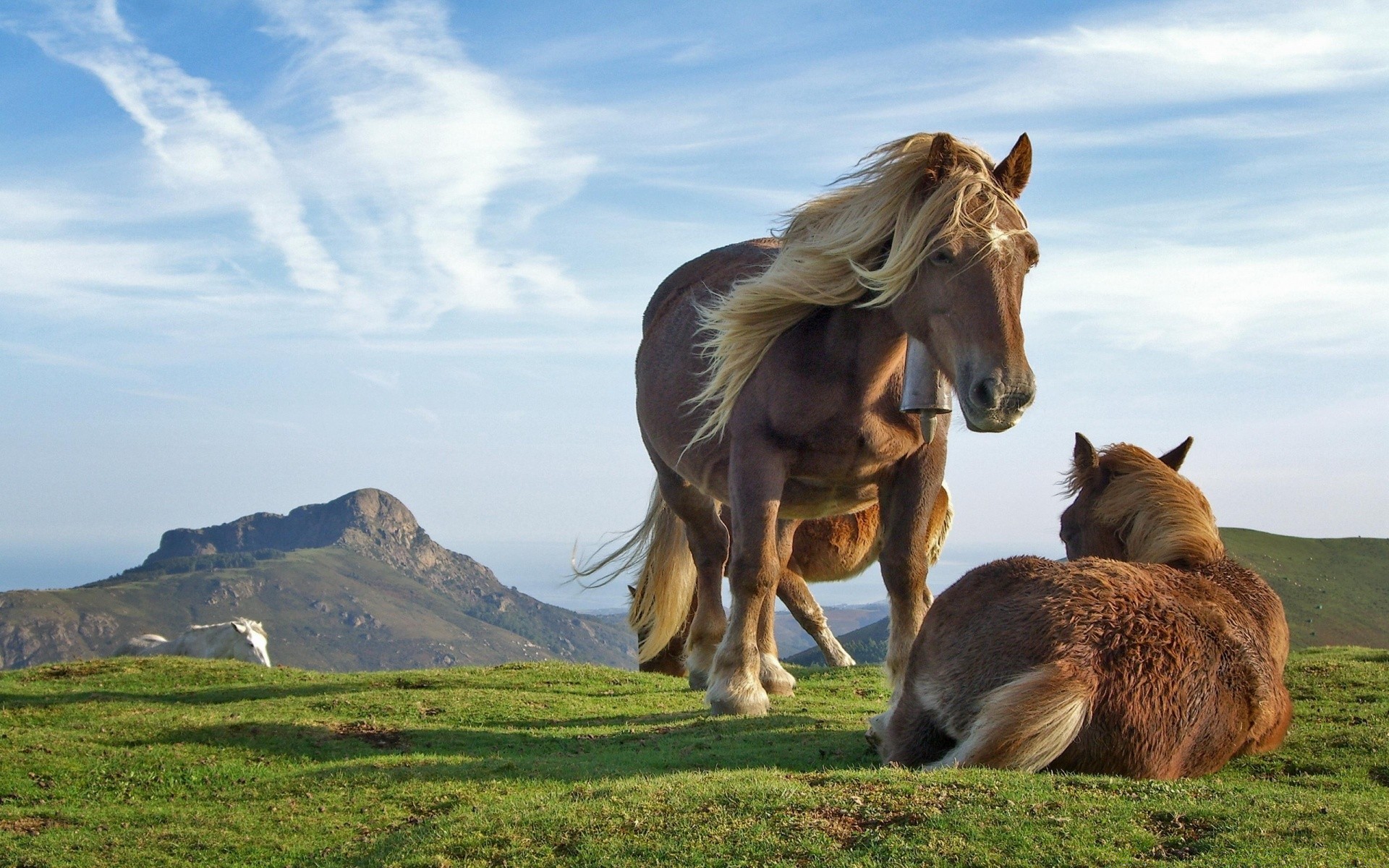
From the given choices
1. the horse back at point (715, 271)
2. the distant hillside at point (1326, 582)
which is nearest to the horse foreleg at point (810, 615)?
the horse back at point (715, 271)

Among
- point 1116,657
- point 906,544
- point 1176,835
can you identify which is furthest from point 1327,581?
point 1176,835

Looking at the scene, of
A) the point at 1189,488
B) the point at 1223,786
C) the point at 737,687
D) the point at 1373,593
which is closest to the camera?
the point at 1223,786

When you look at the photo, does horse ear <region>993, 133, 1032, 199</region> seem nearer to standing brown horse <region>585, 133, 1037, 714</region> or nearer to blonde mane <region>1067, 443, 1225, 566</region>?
standing brown horse <region>585, 133, 1037, 714</region>

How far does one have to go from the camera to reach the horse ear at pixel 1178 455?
8.31m

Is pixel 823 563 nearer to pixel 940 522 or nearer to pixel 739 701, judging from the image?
pixel 940 522

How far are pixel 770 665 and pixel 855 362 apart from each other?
141 inches

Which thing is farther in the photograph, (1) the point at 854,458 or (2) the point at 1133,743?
(1) the point at 854,458

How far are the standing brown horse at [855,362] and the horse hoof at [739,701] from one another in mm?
11

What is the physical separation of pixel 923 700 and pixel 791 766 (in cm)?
97

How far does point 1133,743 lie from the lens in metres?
5.52

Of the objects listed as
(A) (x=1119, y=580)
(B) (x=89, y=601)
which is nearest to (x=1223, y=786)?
(A) (x=1119, y=580)

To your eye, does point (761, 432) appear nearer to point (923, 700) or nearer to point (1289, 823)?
point (923, 700)

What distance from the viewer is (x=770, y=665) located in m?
10.1

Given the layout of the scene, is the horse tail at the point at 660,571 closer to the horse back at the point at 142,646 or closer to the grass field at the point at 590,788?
the grass field at the point at 590,788
